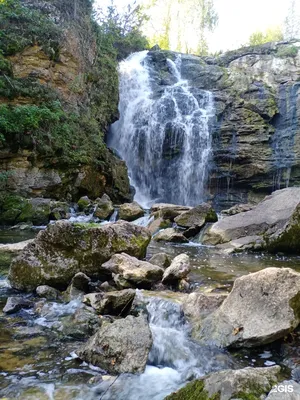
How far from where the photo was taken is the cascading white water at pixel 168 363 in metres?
2.67

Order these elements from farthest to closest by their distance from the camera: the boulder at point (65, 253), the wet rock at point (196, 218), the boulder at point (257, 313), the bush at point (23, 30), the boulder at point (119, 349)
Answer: the bush at point (23, 30)
the wet rock at point (196, 218)
the boulder at point (65, 253)
the boulder at point (257, 313)
the boulder at point (119, 349)

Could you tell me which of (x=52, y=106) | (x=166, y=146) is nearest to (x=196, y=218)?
(x=52, y=106)

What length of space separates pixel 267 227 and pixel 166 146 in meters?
12.0

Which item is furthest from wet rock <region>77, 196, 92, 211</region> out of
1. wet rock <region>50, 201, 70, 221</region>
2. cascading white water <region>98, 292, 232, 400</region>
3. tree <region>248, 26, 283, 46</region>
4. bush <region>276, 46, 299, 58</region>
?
tree <region>248, 26, 283, 46</region>

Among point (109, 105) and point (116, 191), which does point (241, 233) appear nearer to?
point (116, 191)

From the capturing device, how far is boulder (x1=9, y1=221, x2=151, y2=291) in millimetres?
4844

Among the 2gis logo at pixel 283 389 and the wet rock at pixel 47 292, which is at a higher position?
the 2gis logo at pixel 283 389

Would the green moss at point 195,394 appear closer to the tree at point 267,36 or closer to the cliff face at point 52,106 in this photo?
the cliff face at point 52,106

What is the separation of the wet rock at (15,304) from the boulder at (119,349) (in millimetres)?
1360

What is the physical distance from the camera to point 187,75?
2461 cm

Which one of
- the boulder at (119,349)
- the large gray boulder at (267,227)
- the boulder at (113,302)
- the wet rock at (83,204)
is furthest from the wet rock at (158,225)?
the boulder at (119,349)

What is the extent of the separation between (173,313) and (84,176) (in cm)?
1179

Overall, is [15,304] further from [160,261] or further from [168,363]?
[160,261]

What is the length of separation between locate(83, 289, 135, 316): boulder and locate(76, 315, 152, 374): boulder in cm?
86
